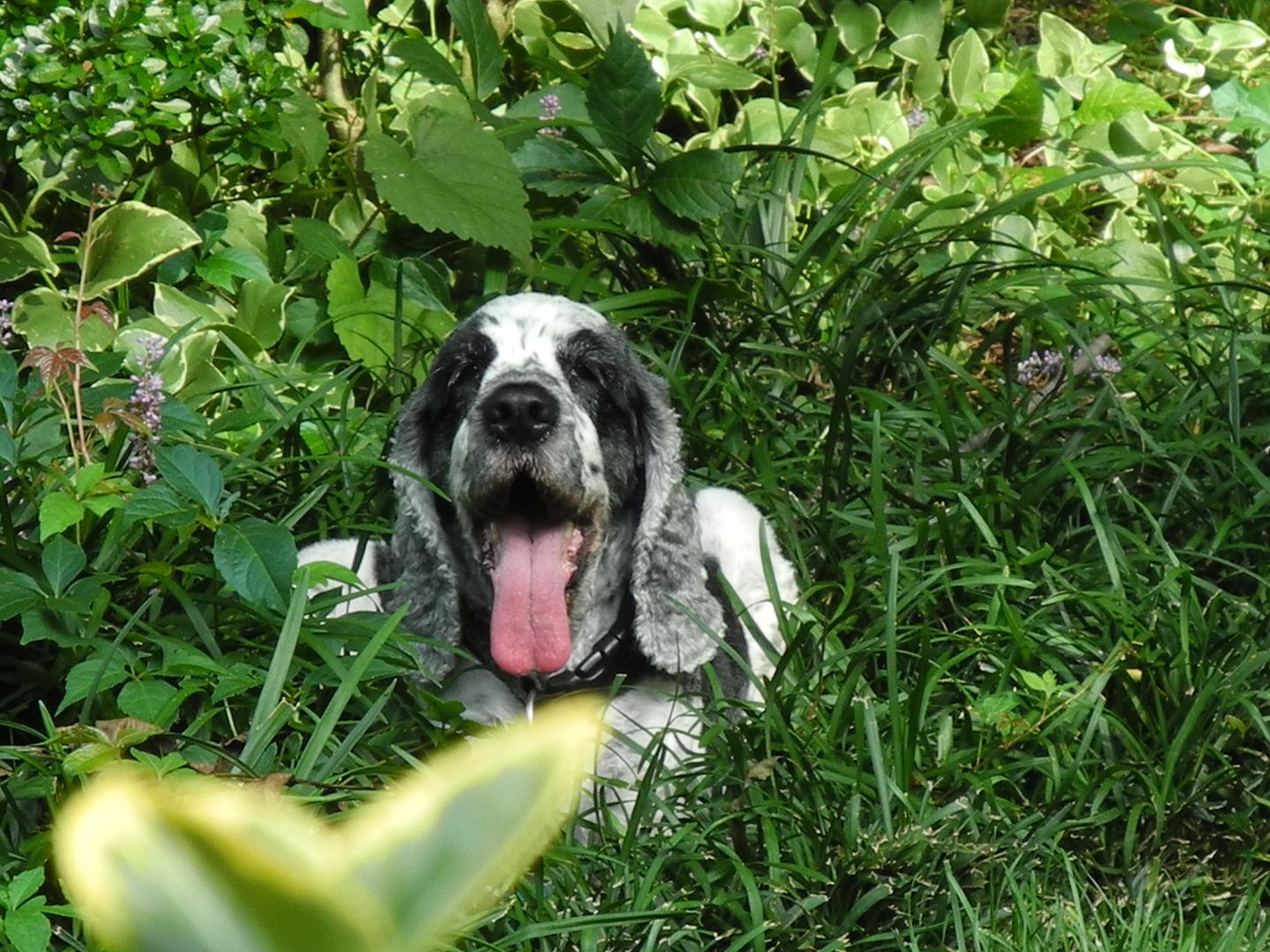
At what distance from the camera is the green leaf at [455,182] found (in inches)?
188

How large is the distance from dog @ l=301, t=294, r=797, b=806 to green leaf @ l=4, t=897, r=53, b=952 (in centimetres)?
127

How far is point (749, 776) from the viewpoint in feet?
9.43

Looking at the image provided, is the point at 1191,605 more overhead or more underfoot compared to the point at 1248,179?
more overhead

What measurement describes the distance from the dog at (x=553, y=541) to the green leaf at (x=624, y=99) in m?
1.21

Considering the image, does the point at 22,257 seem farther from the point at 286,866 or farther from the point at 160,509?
the point at 286,866

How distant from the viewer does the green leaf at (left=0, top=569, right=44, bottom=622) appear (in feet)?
9.54

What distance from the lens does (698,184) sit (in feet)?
15.8

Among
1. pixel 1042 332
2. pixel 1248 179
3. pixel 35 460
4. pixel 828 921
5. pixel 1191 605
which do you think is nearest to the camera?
pixel 828 921

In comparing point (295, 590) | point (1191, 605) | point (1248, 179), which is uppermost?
point (295, 590)

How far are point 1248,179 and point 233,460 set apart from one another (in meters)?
3.97

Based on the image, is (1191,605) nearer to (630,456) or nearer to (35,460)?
(630,456)

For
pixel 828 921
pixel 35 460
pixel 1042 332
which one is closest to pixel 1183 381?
pixel 1042 332

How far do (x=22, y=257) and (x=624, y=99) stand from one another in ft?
5.94

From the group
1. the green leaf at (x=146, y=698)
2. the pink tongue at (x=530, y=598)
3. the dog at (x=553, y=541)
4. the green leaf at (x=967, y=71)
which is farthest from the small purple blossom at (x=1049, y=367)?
the green leaf at (x=146, y=698)
